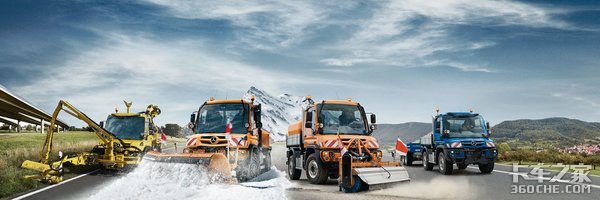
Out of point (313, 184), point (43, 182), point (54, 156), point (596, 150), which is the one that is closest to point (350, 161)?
point (313, 184)

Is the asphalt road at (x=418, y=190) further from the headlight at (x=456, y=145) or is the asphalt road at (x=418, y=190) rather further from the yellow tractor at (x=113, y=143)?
the headlight at (x=456, y=145)

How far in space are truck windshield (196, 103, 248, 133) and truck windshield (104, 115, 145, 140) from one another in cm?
566

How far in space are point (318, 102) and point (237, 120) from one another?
259 cm

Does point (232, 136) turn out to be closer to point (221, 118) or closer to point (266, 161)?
→ point (221, 118)

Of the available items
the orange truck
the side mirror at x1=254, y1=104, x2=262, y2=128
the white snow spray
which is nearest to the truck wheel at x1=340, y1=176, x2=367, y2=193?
the orange truck

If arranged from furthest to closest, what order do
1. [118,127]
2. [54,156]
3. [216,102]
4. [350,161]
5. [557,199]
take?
[54,156], [118,127], [216,102], [350,161], [557,199]

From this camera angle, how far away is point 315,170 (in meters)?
16.3

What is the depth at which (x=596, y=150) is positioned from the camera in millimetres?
34906

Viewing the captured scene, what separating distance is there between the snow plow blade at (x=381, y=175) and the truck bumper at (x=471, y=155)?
758 centimetres

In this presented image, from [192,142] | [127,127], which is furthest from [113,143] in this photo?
[192,142]

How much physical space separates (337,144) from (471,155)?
26.6 feet

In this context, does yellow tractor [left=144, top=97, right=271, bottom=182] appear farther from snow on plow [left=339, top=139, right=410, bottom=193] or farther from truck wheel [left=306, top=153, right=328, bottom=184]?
snow on plow [left=339, top=139, right=410, bottom=193]

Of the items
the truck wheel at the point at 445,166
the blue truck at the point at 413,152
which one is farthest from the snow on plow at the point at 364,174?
the blue truck at the point at 413,152

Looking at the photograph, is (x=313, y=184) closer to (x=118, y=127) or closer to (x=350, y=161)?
(x=350, y=161)
